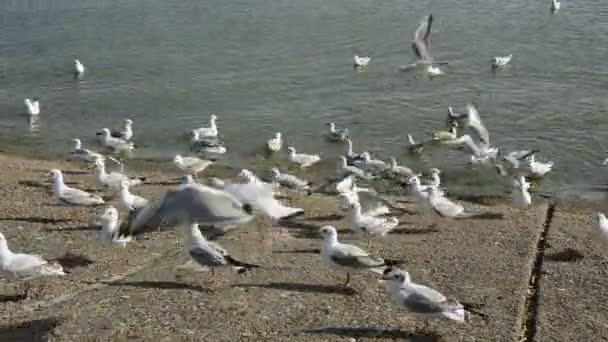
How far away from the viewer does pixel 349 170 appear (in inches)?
615

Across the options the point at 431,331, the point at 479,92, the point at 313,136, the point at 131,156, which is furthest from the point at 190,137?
the point at 431,331

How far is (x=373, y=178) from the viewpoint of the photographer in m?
15.8

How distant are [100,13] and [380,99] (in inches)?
505

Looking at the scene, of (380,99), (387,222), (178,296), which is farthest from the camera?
(380,99)

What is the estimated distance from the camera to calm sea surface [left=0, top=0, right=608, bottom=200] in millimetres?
18125

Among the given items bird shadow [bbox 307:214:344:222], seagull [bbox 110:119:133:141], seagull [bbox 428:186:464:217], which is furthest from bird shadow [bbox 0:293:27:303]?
seagull [bbox 110:119:133:141]

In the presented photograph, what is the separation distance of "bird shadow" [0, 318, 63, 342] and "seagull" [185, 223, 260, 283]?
165 cm

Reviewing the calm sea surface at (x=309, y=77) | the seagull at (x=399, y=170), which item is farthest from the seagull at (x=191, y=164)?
the seagull at (x=399, y=170)

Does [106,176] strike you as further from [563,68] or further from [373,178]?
[563,68]

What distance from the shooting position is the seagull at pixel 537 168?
15360 mm

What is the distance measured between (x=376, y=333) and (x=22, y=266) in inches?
152

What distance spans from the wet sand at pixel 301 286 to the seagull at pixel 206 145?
489 centimetres

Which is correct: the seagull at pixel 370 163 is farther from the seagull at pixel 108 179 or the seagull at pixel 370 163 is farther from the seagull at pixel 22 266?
the seagull at pixel 22 266

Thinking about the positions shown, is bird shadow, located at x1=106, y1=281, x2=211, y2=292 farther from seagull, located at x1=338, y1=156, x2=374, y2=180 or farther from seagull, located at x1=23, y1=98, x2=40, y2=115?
seagull, located at x1=23, y1=98, x2=40, y2=115
